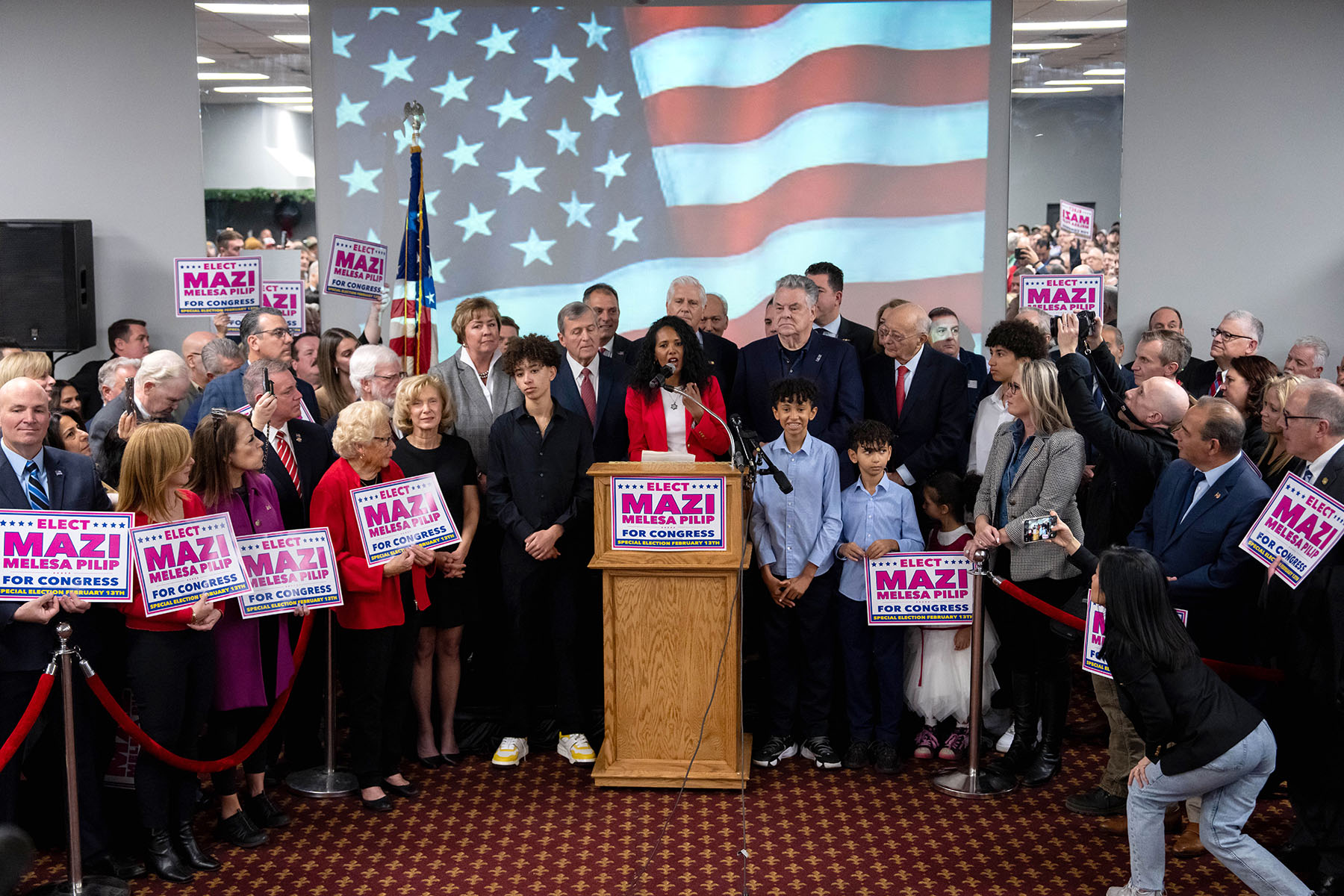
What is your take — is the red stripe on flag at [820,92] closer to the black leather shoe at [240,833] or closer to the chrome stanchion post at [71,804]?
the black leather shoe at [240,833]

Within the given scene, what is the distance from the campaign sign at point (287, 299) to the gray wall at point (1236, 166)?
5280mm

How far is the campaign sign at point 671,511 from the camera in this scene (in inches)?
180

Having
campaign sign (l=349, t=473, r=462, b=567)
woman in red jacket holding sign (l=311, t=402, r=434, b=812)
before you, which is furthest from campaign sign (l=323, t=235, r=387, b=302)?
campaign sign (l=349, t=473, r=462, b=567)

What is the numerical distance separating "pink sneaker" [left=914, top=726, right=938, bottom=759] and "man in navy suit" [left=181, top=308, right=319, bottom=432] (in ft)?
10.0

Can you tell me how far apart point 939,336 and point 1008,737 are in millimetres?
2238

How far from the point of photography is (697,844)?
4.26 metres

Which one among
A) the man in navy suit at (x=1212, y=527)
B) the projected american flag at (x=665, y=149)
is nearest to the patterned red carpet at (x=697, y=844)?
the man in navy suit at (x=1212, y=527)

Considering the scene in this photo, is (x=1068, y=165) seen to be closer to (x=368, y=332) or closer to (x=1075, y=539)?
(x=1075, y=539)

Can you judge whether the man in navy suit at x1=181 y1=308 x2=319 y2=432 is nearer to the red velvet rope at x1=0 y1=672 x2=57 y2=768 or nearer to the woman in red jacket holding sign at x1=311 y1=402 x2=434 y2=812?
the woman in red jacket holding sign at x1=311 y1=402 x2=434 y2=812

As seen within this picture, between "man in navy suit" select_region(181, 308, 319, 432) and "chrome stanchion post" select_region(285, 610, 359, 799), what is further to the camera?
"man in navy suit" select_region(181, 308, 319, 432)

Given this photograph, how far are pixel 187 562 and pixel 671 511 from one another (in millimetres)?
1738

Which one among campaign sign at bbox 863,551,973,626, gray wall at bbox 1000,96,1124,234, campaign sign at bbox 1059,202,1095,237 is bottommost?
campaign sign at bbox 863,551,973,626

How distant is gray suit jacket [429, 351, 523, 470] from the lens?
5.44m

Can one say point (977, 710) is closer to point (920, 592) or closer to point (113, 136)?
Answer: point (920, 592)
